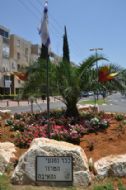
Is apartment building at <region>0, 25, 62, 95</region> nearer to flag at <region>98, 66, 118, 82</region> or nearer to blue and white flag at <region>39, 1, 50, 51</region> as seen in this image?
flag at <region>98, 66, 118, 82</region>

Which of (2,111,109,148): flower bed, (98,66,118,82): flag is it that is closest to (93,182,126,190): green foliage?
(2,111,109,148): flower bed

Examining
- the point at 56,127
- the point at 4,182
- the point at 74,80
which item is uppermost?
the point at 74,80

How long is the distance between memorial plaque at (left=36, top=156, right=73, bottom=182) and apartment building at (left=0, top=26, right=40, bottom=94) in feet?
232

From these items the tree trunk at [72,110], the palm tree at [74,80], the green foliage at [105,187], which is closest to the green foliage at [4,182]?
the green foliage at [105,187]

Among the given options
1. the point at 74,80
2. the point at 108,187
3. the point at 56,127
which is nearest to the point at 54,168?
the point at 108,187

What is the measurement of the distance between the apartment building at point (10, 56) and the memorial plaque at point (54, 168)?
7084cm

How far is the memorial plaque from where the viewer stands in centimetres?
760

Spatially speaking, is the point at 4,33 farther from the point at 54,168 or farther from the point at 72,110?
the point at 54,168

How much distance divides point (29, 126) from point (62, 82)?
7.99ft

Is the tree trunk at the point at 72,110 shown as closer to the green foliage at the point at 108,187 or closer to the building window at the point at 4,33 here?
the green foliage at the point at 108,187

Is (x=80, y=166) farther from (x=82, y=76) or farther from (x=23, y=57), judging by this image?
(x=23, y=57)

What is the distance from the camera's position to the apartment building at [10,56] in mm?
87688

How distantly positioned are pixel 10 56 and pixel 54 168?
93.7 meters

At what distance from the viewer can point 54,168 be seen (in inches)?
301
